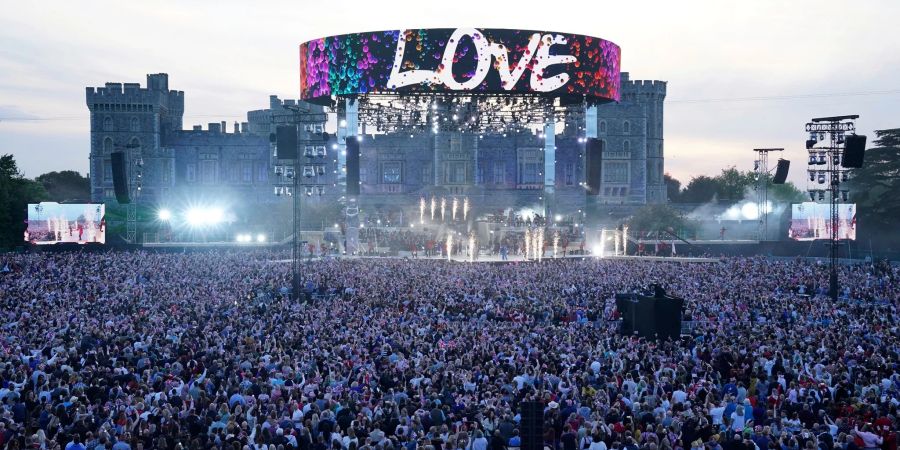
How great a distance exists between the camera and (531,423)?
1099cm

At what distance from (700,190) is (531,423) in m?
118

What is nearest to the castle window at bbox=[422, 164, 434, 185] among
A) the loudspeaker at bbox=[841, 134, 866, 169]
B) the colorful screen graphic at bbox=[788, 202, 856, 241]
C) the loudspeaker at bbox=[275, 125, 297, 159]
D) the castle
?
the castle

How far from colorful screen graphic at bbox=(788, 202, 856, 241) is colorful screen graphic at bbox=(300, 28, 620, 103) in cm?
1709

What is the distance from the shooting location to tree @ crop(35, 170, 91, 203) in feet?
367

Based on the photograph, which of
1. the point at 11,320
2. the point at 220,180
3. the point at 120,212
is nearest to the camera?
the point at 11,320

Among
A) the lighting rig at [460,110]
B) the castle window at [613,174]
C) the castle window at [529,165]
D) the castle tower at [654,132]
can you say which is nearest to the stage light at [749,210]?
the castle tower at [654,132]


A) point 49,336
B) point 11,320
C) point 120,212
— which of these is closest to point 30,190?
point 120,212

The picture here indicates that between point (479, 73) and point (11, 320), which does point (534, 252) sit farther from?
point (11, 320)

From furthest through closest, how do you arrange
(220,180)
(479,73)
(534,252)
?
(220,180), (534,252), (479,73)

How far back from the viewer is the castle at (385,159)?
7875cm

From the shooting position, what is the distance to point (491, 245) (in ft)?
202

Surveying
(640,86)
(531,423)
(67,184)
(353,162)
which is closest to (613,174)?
(640,86)

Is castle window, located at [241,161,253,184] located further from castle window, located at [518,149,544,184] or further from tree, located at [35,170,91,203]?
tree, located at [35,170,91,203]

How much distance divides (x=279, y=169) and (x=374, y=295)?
70.1 ft
